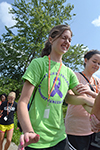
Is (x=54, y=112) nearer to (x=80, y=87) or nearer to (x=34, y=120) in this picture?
(x=34, y=120)

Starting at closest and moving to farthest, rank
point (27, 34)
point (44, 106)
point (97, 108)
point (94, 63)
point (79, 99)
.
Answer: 1. point (97, 108)
2. point (44, 106)
3. point (79, 99)
4. point (94, 63)
5. point (27, 34)

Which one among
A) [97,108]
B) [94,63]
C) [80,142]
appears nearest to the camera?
[97,108]

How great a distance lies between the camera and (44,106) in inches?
44.5

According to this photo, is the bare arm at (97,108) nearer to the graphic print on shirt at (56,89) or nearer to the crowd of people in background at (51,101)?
the crowd of people in background at (51,101)

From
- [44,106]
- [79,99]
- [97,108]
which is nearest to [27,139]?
[44,106]

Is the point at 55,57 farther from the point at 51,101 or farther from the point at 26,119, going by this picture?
the point at 26,119

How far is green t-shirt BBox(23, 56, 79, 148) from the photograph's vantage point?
3.51 ft

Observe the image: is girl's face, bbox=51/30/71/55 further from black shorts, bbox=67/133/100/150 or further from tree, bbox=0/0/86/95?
tree, bbox=0/0/86/95

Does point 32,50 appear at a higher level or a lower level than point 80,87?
higher

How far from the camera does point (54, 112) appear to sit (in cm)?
115

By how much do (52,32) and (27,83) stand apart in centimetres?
71

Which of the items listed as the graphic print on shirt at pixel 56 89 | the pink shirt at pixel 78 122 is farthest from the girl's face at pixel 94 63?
the graphic print on shirt at pixel 56 89

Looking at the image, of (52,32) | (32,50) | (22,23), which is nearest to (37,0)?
(22,23)

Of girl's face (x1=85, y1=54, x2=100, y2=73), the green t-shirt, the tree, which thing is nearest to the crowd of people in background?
the green t-shirt
